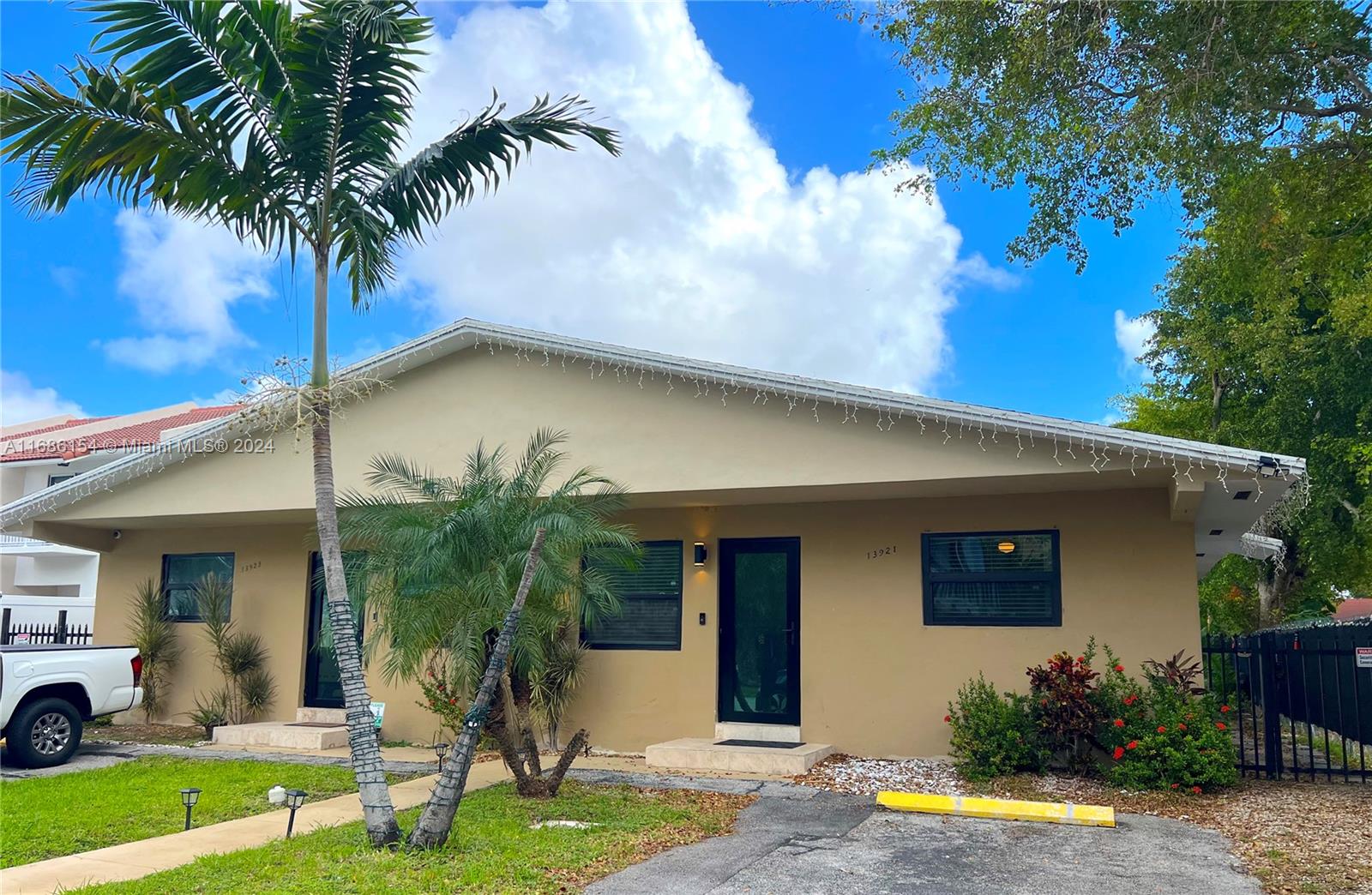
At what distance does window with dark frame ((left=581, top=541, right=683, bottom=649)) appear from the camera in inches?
457

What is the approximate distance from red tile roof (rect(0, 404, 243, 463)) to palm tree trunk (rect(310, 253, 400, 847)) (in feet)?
70.3

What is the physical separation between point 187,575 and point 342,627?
367 inches

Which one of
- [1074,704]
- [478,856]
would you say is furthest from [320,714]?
[1074,704]

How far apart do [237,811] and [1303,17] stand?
10463 mm

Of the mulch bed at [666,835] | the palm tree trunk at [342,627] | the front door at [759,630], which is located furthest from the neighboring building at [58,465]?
the mulch bed at [666,835]

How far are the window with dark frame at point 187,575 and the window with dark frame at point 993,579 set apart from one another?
9777 millimetres

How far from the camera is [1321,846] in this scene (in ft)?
22.2

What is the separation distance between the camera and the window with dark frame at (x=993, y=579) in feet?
33.0

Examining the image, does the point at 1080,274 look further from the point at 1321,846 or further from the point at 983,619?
the point at 1321,846

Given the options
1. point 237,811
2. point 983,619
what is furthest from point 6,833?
point 983,619

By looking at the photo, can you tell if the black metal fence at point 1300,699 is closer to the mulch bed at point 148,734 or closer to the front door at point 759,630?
the front door at point 759,630

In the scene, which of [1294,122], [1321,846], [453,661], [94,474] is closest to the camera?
[1321,846]

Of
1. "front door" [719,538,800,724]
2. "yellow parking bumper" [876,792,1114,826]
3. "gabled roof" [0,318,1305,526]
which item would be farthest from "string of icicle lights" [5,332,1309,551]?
"yellow parking bumper" [876,792,1114,826]

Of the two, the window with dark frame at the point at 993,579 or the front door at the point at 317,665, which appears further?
the front door at the point at 317,665
